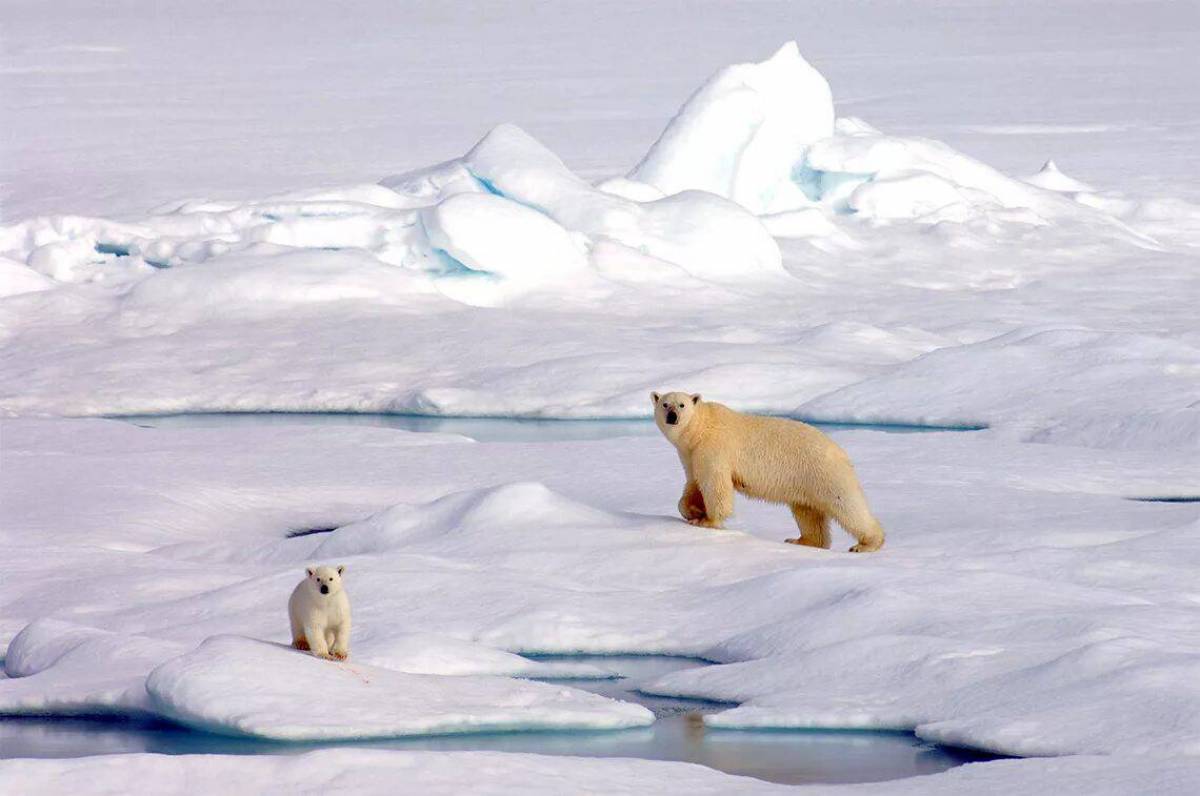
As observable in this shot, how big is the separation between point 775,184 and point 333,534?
43.5 ft

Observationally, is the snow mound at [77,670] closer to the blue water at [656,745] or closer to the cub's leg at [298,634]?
the blue water at [656,745]

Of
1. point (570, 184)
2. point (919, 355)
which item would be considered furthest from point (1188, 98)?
point (919, 355)

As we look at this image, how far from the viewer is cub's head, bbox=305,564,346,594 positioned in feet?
17.1

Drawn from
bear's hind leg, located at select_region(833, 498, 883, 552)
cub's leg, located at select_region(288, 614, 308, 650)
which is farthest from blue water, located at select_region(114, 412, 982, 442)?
cub's leg, located at select_region(288, 614, 308, 650)

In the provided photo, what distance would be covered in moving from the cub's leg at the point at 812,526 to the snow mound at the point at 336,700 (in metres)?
1.93

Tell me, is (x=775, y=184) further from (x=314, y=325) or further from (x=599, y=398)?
(x=599, y=398)

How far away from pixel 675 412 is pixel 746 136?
42.6 ft

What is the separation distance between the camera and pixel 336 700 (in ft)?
16.2

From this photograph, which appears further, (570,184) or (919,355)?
(570,184)

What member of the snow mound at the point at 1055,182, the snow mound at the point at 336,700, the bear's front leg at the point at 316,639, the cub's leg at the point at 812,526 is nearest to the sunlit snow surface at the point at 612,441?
the snow mound at the point at 336,700

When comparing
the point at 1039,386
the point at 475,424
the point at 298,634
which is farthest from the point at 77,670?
the point at 1039,386

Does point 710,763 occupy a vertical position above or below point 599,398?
above

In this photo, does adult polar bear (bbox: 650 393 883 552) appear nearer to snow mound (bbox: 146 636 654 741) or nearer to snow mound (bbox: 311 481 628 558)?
snow mound (bbox: 311 481 628 558)

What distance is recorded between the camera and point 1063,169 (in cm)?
2573
